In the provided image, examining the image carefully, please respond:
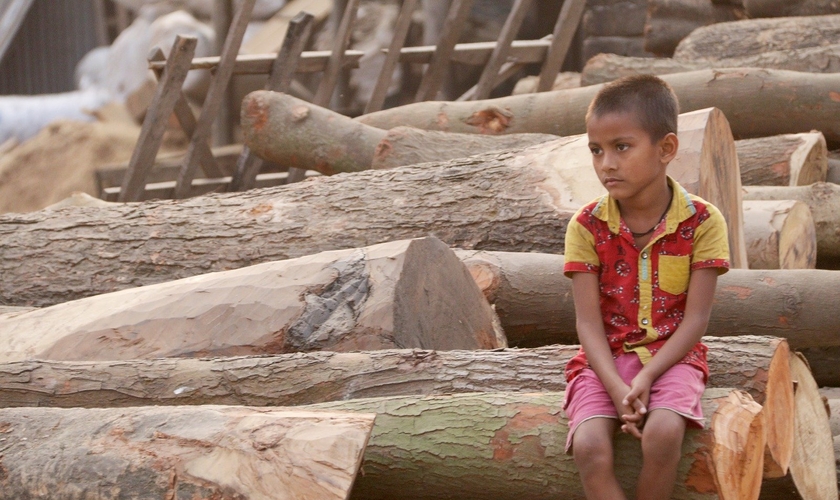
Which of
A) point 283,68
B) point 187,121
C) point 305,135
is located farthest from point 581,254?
point 187,121

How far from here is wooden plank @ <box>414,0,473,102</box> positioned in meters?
8.02

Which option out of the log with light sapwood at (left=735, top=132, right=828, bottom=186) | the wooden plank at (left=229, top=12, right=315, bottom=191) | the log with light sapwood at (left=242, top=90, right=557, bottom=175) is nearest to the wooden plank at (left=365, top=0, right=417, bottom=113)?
the wooden plank at (left=229, top=12, right=315, bottom=191)

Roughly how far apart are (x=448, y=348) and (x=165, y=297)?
100 cm

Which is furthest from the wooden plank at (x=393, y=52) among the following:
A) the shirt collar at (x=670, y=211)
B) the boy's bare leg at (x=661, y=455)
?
the boy's bare leg at (x=661, y=455)

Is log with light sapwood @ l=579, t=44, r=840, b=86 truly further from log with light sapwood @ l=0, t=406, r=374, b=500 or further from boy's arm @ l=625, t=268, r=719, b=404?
log with light sapwood @ l=0, t=406, r=374, b=500

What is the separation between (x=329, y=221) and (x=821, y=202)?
243 centimetres

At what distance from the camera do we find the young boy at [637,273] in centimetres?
218

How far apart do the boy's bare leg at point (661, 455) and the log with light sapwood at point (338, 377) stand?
16.2 inches

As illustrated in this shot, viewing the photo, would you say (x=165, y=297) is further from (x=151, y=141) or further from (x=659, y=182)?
(x=151, y=141)

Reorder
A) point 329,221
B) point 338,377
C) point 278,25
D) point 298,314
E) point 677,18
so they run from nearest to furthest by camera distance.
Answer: point 338,377
point 298,314
point 329,221
point 677,18
point 278,25

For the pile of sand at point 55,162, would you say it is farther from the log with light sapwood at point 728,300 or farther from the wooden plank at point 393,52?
the log with light sapwood at point 728,300

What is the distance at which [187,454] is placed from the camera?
2225mm

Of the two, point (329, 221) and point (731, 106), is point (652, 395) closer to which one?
point (329, 221)

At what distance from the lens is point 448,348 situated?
125 inches
